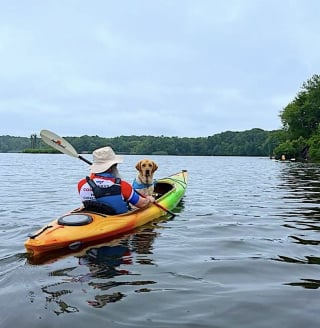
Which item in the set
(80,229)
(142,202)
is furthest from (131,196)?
(80,229)

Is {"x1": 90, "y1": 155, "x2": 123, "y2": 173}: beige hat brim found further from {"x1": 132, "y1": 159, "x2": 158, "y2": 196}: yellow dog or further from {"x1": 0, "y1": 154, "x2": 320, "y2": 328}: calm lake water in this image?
{"x1": 132, "y1": 159, "x2": 158, "y2": 196}: yellow dog

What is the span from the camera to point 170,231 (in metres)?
7.86

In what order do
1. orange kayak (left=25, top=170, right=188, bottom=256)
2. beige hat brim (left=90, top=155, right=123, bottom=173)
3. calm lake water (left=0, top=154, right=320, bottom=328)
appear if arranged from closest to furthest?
calm lake water (left=0, top=154, right=320, bottom=328) < orange kayak (left=25, top=170, right=188, bottom=256) < beige hat brim (left=90, top=155, right=123, bottom=173)

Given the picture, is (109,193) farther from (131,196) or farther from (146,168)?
(146,168)

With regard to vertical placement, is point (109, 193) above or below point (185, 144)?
below

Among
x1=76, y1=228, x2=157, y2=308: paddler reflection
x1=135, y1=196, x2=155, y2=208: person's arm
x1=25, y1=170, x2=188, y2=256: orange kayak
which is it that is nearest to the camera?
x1=76, y1=228, x2=157, y2=308: paddler reflection

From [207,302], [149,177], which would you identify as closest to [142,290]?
[207,302]

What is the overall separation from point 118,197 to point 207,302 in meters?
3.58

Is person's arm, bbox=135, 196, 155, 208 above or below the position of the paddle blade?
below

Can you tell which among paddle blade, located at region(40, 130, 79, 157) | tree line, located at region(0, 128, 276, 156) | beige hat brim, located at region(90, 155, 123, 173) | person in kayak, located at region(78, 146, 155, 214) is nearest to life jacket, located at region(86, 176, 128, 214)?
person in kayak, located at region(78, 146, 155, 214)

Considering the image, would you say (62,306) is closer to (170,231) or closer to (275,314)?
(275,314)

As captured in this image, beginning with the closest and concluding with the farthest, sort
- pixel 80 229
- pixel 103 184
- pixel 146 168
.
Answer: pixel 80 229, pixel 103 184, pixel 146 168

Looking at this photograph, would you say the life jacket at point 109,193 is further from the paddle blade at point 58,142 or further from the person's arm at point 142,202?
the paddle blade at point 58,142

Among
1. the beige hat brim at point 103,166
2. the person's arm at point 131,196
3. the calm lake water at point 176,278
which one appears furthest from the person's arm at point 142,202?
the beige hat brim at point 103,166
